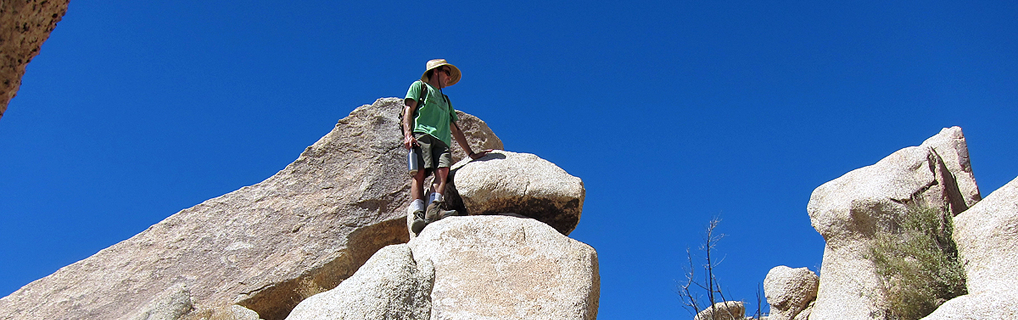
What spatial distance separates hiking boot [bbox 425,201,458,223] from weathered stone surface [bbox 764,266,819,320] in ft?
15.8

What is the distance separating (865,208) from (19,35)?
239 inches

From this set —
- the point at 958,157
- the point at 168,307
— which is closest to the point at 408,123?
the point at 168,307

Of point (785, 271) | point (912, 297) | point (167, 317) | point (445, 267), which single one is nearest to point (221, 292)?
point (167, 317)

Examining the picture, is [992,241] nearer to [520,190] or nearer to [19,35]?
[520,190]

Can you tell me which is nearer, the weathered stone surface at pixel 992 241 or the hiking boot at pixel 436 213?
the weathered stone surface at pixel 992 241

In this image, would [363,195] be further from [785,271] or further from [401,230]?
[785,271]

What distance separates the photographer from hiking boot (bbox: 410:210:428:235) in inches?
244

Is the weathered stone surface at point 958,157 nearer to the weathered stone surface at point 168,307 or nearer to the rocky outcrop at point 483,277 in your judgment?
the rocky outcrop at point 483,277

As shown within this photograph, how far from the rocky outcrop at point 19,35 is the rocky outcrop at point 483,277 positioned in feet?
9.84

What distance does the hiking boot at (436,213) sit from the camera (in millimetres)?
6211

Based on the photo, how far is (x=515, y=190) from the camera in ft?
20.9

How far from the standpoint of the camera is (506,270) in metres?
5.35

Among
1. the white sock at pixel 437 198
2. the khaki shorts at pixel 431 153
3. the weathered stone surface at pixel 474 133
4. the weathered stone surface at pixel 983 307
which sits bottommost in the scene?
the weathered stone surface at pixel 983 307

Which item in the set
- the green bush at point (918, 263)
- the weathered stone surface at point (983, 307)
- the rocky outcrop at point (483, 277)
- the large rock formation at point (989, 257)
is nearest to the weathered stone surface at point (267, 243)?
the rocky outcrop at point (483, 277)
